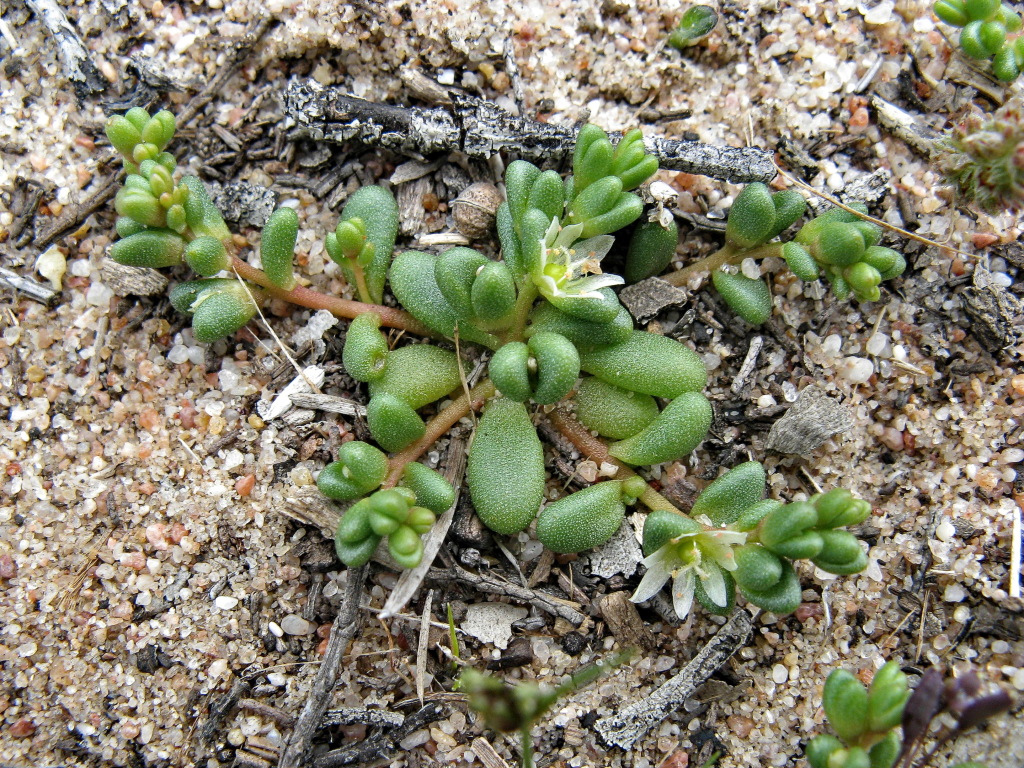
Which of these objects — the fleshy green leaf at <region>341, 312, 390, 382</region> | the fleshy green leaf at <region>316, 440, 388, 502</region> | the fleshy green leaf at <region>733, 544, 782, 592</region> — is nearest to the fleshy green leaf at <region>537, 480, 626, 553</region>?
the fleshy green leaf at <region>733, 544, 782, 592</region>

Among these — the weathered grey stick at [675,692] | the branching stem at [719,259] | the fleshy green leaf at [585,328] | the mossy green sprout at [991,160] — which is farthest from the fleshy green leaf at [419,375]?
the mossy green sprout at [991,160]

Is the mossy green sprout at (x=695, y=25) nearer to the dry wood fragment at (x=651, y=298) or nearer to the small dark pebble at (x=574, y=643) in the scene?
the dry wood fragment at (x=651, y=298)

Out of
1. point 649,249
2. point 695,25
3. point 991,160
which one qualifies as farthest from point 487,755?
point 695,25

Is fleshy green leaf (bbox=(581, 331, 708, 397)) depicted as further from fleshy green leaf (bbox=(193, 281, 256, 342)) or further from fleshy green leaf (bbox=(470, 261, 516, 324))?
fleshy green leaf (bbox=(193, 281, 256, 342))

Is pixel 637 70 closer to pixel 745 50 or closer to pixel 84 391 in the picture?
pixel 745 50

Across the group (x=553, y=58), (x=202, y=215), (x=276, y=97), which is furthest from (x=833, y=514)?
(x=276, y=97)

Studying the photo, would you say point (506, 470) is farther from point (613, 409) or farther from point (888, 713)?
point (888, 713)
